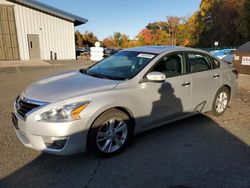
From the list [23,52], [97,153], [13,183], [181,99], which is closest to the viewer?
[13,183]

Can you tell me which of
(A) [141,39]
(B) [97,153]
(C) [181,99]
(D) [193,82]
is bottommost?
(B) [97,153]

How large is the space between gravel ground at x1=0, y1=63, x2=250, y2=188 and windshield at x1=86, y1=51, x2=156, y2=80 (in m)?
1.17

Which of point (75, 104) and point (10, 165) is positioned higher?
point (75, 104)

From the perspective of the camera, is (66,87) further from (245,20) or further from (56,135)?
(245,20)

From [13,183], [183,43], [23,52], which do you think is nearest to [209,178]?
[13,183]

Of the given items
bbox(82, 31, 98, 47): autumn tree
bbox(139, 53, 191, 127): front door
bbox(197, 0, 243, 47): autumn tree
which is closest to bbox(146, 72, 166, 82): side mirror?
bbox(139, 53, 191, 127): front door

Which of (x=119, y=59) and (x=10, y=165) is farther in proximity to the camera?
(x=119, y=59)

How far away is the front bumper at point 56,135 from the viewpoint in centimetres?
290

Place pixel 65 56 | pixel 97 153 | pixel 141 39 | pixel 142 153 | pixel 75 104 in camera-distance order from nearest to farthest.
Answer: pixel 75 104 → pixel 97 153 → pixel 142 153 → pixel 65 56 → pixel 141 39

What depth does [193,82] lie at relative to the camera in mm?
4379

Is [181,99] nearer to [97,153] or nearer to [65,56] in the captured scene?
[97,153]

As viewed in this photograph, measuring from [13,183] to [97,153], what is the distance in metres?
1.09

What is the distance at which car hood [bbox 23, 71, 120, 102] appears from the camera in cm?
313

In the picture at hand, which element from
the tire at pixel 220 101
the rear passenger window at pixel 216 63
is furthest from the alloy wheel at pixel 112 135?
the rear passenger window at pixel 216 63
